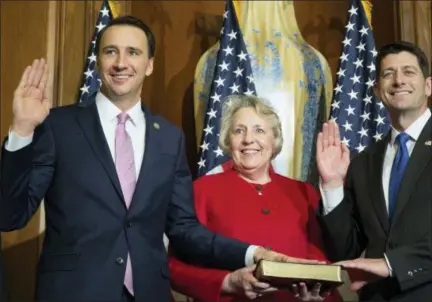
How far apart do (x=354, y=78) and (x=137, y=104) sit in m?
1.42

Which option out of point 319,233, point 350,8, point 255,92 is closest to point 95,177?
point 319,233

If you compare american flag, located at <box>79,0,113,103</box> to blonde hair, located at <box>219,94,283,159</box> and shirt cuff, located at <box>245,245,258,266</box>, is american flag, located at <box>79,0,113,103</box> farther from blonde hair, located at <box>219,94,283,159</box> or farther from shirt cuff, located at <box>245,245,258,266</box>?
shirt cuff, located at <box>245,245,258,266</box>

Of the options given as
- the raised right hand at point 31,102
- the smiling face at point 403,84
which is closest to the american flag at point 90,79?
the raised right hand at point 31,102

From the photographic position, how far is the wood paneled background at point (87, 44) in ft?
9.87

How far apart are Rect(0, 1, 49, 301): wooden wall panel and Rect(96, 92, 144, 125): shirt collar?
3.48 feet

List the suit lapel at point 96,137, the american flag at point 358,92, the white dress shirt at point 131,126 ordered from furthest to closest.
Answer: the american flag at point 358,92 → the white dress shirt at point 131,126 → the suit lapel at point 96,137

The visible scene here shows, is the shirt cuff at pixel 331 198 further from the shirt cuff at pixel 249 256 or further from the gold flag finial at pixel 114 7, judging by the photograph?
the gold flag finial at pixel 114 7

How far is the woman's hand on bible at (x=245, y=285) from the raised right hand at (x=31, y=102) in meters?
0.76

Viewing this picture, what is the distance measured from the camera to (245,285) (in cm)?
207

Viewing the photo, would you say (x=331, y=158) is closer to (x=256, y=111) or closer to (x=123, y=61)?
(x=256, y=111)

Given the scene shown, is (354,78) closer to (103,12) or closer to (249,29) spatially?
(249,29)

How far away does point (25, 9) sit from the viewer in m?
3.29

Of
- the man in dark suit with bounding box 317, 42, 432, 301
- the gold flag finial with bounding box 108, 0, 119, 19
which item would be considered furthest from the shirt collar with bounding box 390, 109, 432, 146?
the gold flag finial with bounding box 108, 0, 119, 19

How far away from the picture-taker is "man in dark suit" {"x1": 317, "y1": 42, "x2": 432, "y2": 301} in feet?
6.92
